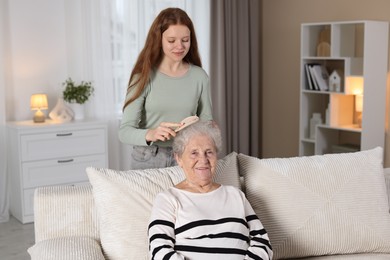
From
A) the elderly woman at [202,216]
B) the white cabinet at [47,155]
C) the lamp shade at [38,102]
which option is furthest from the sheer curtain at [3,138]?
the elderly woman at [202,216]

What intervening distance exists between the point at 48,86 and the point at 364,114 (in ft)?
8.48

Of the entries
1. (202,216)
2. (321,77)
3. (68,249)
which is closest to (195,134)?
(202,216)

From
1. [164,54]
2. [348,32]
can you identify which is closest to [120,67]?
[348,32]

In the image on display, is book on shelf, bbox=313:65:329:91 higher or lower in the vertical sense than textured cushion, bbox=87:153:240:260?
higher

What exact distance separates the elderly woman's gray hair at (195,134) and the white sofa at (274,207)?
19 centimetres

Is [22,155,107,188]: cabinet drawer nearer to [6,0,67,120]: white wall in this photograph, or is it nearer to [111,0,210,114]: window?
[6,0,67,120]: white wall

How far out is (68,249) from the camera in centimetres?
219

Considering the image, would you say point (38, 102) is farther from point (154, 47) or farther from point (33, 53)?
point (154, 47)

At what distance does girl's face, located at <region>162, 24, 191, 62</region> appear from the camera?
2586mm

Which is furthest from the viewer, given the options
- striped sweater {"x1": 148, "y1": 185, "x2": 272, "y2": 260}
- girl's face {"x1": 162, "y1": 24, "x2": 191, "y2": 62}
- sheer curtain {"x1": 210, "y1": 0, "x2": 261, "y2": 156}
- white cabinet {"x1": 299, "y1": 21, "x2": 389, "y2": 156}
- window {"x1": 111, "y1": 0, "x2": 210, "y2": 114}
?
sheer curtain {"x1": 210, "y1": 0, "x2": 261, "y2": 156}

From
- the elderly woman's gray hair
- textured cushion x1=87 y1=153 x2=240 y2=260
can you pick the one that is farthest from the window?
the elderly woman's gray hair

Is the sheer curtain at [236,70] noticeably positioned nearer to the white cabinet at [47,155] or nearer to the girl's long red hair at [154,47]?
the white cabinet at [47,155]

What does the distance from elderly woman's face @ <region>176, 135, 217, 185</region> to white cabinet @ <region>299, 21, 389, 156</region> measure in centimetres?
266

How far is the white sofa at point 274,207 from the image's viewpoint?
2271 mm
